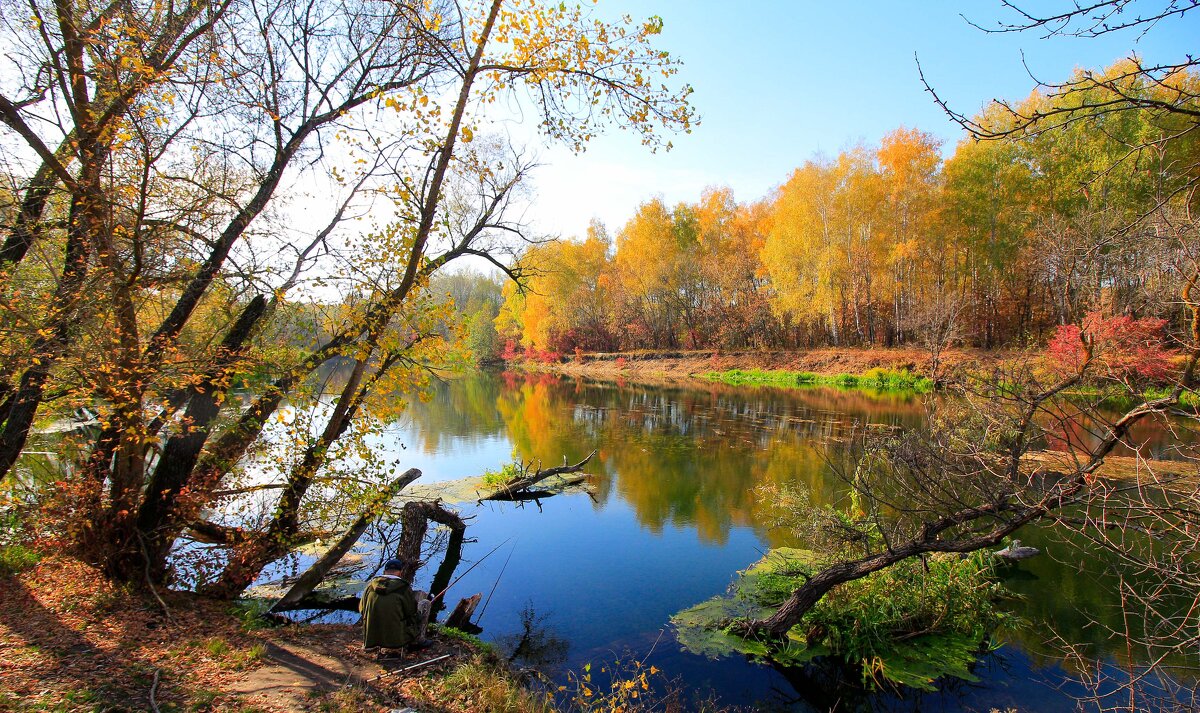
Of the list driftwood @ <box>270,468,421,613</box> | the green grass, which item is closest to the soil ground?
driftwood @ <box>270,468,421,613</box>

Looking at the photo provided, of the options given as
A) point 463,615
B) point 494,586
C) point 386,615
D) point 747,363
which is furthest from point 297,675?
point 747,363

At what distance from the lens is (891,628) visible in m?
6.65

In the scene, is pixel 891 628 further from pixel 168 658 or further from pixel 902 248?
pixel 902 248

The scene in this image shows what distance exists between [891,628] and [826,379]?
1047 inches

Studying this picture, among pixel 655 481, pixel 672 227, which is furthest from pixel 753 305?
pixel 655 481

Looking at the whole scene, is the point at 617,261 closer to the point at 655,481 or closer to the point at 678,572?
the point at 655,481

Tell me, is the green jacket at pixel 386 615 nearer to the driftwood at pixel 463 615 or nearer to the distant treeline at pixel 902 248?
the driftwood at pixel 463 615

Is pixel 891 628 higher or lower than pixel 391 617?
lower

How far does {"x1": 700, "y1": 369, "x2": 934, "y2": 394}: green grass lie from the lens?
2767 centimetres

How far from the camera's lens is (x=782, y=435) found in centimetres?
1800

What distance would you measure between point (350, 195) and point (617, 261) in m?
41.9

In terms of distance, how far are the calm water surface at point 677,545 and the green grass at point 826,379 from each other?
5604 mm

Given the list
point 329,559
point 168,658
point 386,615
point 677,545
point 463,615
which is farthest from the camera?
point 677,545

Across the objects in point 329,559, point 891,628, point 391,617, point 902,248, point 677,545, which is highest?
point 902,248
